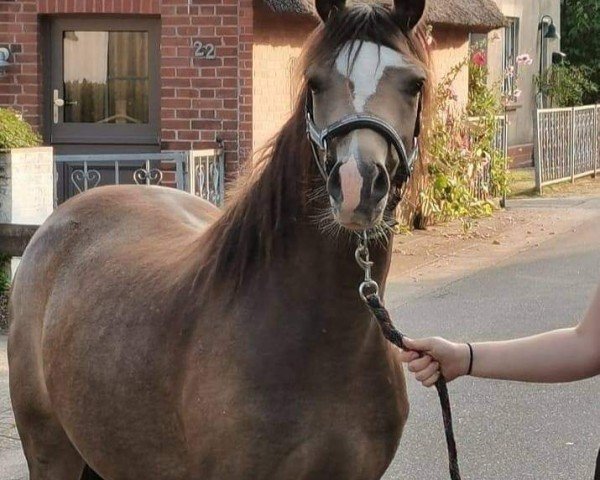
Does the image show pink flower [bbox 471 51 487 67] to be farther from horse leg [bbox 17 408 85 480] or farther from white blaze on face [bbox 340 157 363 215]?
white blaze on face [bbox 340 157 363 215]

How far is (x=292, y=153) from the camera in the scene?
10.5ft

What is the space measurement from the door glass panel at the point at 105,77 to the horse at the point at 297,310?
8954mm

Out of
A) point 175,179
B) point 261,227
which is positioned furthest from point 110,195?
point 175,179

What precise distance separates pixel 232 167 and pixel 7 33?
2.67 meters

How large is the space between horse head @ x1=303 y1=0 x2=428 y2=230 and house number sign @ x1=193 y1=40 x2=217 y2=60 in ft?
29.1

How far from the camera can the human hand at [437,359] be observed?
3100 mm

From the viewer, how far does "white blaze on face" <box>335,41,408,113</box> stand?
295 centimetres


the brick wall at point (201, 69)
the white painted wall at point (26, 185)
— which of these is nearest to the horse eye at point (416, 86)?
the white painted wall at point (26, 185)

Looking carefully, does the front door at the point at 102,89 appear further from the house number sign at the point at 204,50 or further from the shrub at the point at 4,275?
the shrub at the point at 4,275

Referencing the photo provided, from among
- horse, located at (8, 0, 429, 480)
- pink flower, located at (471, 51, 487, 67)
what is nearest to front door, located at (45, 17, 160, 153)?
pink flower, located at (471, 51, 487, 67)

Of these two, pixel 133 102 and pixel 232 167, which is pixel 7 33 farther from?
pixel 232 167

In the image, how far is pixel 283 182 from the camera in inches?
127

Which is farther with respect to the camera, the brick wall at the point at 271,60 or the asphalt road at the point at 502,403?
→ the brick wall at the point at 271,60

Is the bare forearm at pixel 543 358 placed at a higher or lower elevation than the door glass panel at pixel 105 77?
lower
